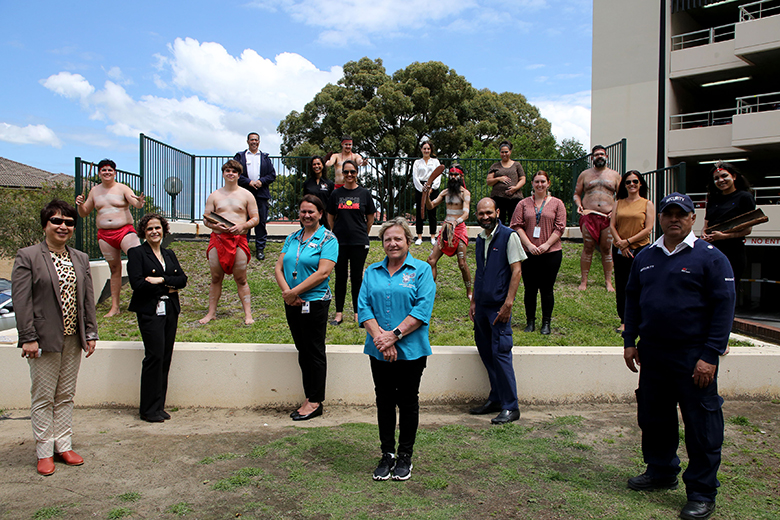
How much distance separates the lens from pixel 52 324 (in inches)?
154

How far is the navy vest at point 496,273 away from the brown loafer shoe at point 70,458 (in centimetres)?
345

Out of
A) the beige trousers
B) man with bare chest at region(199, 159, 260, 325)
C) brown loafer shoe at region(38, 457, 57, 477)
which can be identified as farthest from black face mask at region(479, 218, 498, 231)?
brown loafer shoe at region(38, 457, 57, 477)

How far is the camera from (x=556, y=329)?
6641 millimetres

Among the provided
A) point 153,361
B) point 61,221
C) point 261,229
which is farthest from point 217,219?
point 261,229

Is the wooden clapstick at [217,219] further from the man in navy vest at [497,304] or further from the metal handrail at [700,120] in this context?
the metal handrail at [700,120]

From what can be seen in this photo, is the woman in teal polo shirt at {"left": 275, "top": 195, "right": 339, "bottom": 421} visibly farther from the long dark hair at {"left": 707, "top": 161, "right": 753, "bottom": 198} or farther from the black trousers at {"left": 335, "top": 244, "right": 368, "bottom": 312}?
the long dark hair at {"left": 707, "top": 161, "right": 753, "bottom": 198}

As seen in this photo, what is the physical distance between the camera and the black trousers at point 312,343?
4895 millimetres

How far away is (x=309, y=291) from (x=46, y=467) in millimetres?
2302

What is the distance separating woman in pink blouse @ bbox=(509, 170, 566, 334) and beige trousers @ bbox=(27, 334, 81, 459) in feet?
15.5

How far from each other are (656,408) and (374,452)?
2000 millimetres

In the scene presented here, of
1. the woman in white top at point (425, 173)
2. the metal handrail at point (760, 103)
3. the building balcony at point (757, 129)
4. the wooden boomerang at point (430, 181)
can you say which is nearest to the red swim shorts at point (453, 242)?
the wooden boomerang at point (430, 181)

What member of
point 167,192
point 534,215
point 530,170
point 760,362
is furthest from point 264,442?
point 530,170

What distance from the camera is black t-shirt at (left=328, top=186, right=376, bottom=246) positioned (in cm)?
662

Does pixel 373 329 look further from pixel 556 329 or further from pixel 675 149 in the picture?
pixel 675 149
